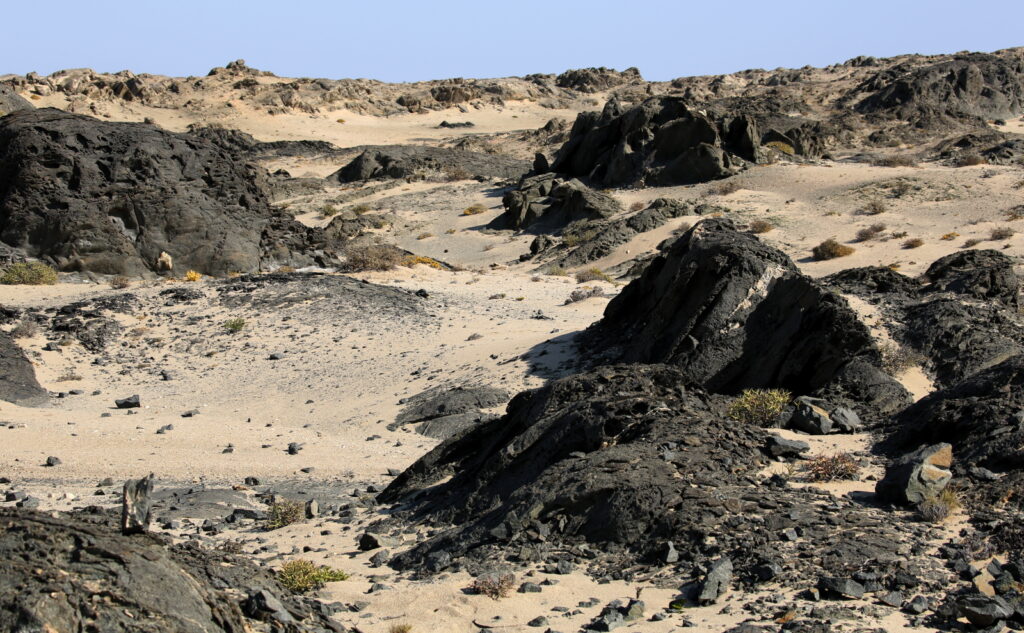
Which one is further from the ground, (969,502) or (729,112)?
(729,112)

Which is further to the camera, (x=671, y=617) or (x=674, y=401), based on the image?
(x=674, y=401)

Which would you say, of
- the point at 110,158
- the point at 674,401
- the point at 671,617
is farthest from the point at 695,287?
the point at 110,158

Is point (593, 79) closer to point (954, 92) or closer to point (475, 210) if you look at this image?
point (954, 92)

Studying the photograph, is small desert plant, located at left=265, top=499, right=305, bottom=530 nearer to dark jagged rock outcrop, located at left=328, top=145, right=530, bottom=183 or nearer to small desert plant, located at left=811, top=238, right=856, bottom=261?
small desert plant, located at left=811, top=238, right=856, bottom=261

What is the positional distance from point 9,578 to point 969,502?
589cm

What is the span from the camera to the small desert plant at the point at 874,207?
2788 cm

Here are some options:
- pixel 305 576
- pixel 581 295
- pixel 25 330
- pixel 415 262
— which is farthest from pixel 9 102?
pixel 305 576

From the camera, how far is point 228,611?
4547 mm

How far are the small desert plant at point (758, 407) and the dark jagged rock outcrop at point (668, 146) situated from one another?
24.7 meters

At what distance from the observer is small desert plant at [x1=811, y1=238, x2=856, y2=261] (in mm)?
24891

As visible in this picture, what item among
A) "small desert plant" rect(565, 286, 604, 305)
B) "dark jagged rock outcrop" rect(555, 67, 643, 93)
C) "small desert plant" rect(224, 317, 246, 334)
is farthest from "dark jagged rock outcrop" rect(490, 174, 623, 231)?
"dark jagged rock outcrop" rect(555, 67, 643, 93)

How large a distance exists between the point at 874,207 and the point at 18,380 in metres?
23.2

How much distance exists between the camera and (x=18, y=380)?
556 inches

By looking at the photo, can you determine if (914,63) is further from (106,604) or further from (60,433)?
(106,604)
